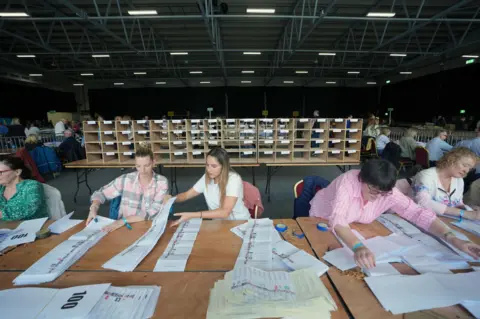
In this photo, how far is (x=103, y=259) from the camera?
4.12ft

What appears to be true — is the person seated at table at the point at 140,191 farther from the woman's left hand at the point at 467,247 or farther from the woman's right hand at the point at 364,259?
the woman's left hand at the point at 467,247

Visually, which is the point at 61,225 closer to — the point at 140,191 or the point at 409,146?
the point at 140,191

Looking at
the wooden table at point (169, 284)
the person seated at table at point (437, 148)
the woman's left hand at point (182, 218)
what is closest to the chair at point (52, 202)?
the wooden table at point (169, 284)

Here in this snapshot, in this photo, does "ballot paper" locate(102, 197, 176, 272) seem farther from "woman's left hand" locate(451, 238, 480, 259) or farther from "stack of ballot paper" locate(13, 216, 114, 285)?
"woman's left hand" locate(451, 238, 480, 259)

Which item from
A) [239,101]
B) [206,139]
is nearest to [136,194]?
[206,139]

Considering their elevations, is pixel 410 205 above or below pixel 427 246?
above

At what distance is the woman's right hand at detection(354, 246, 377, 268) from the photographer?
3.62 feet

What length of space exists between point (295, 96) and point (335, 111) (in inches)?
130

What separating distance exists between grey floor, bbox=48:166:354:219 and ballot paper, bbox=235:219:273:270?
2096 millimetres

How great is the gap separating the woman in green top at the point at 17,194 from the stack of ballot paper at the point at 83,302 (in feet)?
3.48

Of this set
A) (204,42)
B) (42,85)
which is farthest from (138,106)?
(204,42)

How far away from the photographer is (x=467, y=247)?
121cm

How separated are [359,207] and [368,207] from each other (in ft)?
0.25

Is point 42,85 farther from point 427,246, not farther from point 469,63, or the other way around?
point 469,63
